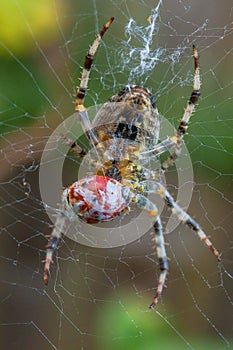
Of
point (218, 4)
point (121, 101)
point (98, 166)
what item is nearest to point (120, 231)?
point (98, 166)

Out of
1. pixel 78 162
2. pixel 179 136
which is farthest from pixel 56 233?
pixel 78 162

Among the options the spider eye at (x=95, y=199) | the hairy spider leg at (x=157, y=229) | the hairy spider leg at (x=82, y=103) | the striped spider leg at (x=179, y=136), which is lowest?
the hairy spider leg at (x=157, y=229)

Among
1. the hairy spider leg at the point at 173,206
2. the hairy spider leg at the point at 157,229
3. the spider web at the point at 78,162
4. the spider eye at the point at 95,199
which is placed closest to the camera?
the spider eye at the point at 95,199

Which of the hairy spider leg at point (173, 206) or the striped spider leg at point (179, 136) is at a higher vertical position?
the striped spider leg at point (179, 136)

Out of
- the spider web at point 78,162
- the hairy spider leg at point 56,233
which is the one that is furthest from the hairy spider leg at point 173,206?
the hairy spider leg at point 56,233

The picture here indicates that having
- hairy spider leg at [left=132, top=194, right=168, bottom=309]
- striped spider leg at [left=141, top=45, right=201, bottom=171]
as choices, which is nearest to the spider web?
striped spider leg at [left=141, top=45, right=201, bottom=171]

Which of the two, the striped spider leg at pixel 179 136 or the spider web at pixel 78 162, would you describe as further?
the spider web at pixel 78 162

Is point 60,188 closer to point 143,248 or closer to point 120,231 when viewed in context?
point 120,231

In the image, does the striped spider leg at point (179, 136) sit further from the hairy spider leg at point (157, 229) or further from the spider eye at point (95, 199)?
the spider eye at point (95, 199)
